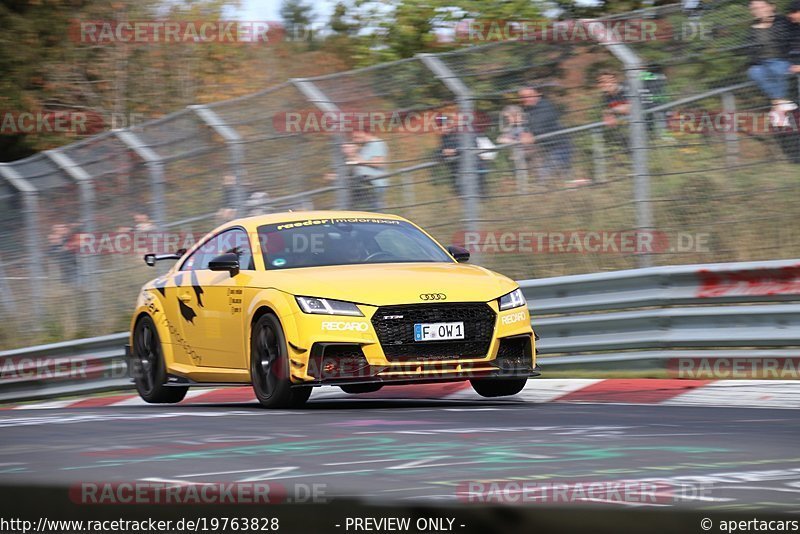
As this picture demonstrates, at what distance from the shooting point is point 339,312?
9195mm

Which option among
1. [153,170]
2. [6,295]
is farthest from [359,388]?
[6,295]

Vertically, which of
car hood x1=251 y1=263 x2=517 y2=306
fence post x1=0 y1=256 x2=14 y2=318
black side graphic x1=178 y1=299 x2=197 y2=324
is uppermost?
car hood x1=251 y1=263 x2=517 y2=306

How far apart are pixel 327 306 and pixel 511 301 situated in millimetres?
1253

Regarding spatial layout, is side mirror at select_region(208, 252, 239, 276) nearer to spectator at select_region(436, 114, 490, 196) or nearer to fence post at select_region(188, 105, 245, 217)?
spectator at select_region(436, 114, 490, 196)

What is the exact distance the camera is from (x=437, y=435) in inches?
276

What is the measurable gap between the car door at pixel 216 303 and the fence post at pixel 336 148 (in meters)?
2.32

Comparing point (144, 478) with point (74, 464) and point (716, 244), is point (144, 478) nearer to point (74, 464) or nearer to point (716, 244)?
point (74, 464)

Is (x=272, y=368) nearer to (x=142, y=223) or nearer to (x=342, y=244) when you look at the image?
(x=342, y=244)

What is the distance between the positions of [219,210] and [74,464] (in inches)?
358

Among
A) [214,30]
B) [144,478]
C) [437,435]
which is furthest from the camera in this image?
[214,30]

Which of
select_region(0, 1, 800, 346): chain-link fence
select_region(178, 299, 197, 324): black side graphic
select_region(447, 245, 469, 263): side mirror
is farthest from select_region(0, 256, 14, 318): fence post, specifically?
select_region(447, 245, 469, 263): side mirror

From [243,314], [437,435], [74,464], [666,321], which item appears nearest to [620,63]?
[666,321]

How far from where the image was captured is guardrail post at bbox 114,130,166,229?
15370 mm

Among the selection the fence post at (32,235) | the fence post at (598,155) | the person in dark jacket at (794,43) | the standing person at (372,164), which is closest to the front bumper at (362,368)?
the fence post at (598,155)
